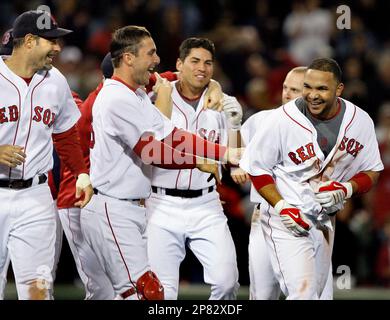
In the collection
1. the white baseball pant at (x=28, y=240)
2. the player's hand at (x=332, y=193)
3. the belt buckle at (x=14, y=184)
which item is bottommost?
the white baseball pant at (x=28, y=240)

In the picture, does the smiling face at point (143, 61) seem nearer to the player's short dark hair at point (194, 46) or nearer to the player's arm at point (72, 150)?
the player's arm at point (72, 150)

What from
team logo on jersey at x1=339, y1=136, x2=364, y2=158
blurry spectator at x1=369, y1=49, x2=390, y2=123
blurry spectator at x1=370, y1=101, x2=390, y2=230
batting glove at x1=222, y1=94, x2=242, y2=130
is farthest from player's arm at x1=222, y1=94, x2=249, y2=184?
blurry spectator at x1=369, y1=49, x2=390, y2=123

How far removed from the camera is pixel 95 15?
12133 millimetres

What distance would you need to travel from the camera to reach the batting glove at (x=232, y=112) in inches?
273

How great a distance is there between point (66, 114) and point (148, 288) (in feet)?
4.00

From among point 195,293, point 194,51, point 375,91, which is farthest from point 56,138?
point 375,91

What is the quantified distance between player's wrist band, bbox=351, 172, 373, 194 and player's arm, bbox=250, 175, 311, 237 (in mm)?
440

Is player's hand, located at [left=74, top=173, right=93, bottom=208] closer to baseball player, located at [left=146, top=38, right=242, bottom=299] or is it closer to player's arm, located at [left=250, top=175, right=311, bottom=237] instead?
baseball player, located at [left=146, top=38, right=242, bottom=299]

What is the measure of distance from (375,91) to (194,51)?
4760mm

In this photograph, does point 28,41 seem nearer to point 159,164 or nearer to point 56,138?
point 56,138

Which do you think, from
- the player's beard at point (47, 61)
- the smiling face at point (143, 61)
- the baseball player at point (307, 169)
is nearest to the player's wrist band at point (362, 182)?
the baseball player at point (307, 169)
